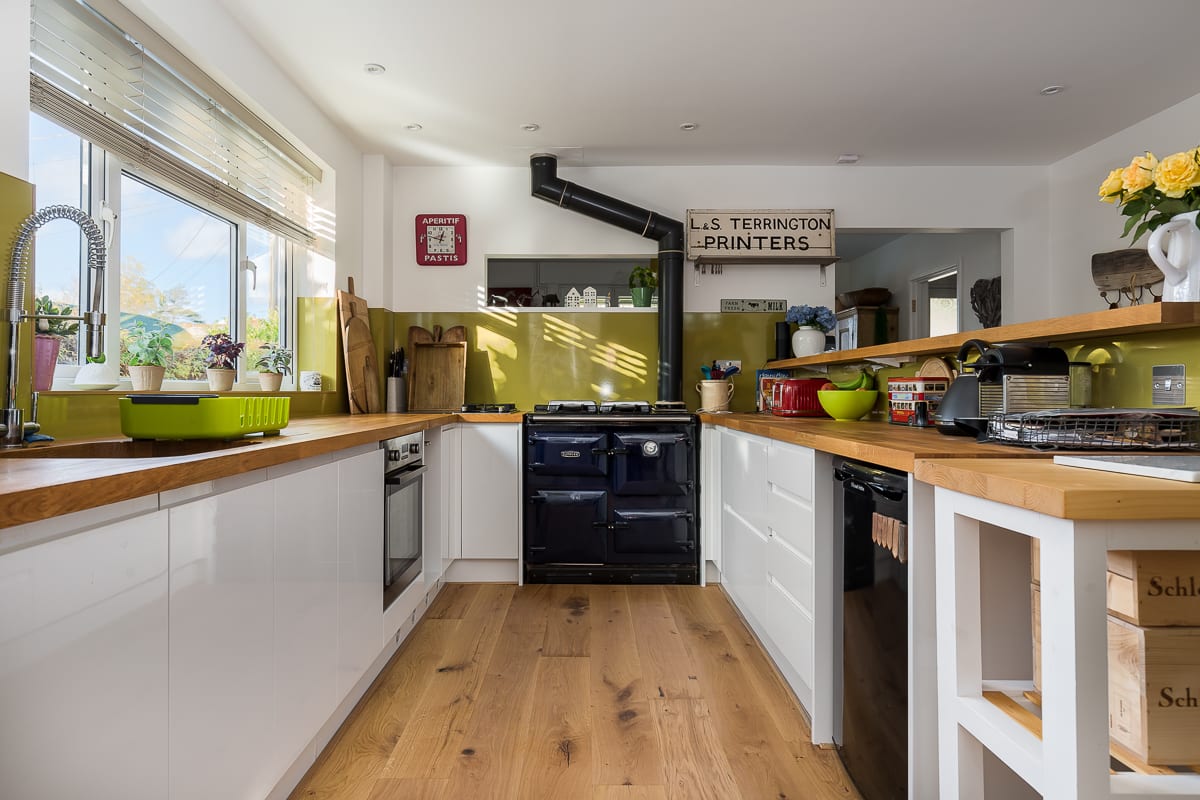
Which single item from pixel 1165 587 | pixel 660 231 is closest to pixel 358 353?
pixel 660 231

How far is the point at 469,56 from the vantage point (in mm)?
2729

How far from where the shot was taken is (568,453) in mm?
3412

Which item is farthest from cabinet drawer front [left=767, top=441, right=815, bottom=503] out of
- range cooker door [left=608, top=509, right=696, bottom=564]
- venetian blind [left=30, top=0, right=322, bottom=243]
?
venetian blind [left=30, top=0, right=322, bottom=243]

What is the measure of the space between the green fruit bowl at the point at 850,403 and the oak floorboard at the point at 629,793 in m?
1.78

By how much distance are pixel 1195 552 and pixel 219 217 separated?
3.24 metres

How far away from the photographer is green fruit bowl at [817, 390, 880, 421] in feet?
9.24

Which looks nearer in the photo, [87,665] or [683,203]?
[87,665]

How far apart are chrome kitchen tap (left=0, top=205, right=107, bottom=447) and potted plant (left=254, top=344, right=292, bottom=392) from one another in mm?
1483

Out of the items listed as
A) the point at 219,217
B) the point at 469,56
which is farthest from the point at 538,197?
the point at 219,217

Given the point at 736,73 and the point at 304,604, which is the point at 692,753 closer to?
the point at 304,604

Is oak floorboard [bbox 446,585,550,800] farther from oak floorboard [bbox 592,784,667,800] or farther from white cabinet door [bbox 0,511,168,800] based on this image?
white cabinet door [bbox 0,511,168,800]

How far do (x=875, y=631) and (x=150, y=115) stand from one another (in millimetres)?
2705

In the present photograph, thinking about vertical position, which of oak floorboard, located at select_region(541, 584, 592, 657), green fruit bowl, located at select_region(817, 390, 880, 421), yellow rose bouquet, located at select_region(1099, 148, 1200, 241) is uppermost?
yellow rose bouquet, located at select_region(1099, 148, 1200, 241)

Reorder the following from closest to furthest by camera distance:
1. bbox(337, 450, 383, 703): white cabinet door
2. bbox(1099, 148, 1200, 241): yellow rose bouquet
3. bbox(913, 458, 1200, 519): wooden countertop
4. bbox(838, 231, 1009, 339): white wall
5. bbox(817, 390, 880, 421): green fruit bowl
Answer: bbox(913, 458, 1200, 519): wooden countertop
bbox(1099, 148, 1200, 241): yellow rose bouquet
bbox(337, 450, 383, 703): white cabinet door
bbox(817, 390, 880, 421): green fruit bowl
bbox(838, 231, 1009, 339): white wall
